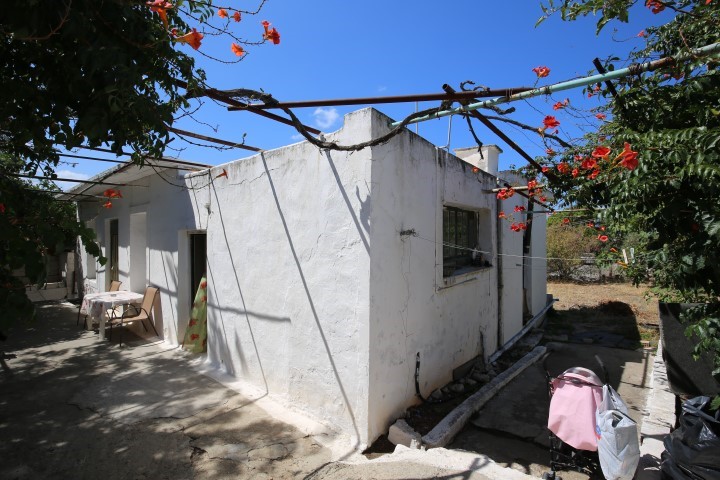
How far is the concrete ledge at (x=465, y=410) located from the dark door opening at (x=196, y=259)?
17.0ft

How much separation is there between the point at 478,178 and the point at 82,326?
9.71 metres

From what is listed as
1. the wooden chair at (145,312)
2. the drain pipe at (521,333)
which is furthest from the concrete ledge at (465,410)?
the wooden chair at (145,312)

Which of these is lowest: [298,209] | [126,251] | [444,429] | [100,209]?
[444,429]

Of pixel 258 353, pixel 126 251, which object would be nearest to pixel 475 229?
pixel 258 353

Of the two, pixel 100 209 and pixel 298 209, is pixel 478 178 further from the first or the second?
pixel 100 209

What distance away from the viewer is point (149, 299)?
763 cm

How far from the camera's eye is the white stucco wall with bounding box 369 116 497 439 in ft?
12.4

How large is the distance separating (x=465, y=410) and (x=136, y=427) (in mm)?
3790

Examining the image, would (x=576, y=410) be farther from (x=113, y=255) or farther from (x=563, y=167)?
(x=113, y=255)

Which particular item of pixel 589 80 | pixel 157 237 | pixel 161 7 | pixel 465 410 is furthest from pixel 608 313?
pixel 161 7

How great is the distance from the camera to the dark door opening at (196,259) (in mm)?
7055

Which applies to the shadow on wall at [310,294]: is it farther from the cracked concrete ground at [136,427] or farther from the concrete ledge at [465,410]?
the concrete ledge at [465,410]

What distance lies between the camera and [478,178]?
648cm

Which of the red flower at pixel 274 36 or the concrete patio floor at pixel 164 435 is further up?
the red flower at pixel 274 36
